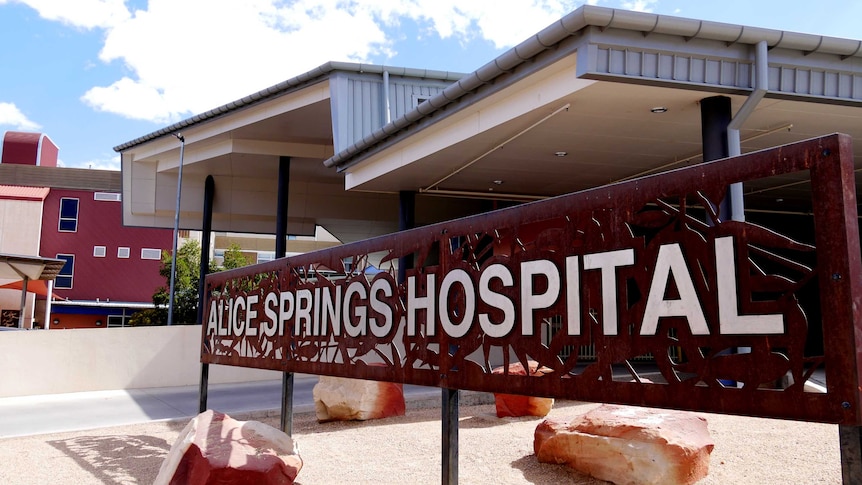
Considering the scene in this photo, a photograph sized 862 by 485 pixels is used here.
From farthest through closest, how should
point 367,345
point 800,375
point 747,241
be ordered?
point 367,345
point 747,241
point 800,375

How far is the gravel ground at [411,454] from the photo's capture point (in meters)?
6.05

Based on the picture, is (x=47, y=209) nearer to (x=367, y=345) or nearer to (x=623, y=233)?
(x=367, y=345)

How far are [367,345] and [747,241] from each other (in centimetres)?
304

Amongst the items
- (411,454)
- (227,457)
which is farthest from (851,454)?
(411,454)

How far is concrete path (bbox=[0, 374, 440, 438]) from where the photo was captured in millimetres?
10031

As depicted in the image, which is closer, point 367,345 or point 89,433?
point 367,345

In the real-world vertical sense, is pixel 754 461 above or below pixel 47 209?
below

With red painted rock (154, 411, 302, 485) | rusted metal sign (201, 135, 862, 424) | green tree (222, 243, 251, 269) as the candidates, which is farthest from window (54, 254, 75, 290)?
rusted metal sign (201, 135, 862, 424)

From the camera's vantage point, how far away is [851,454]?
2.45 m

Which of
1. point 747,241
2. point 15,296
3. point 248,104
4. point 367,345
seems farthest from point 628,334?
point 15,296

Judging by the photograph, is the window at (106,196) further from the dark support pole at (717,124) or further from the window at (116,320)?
the dark support pole at (717,124)

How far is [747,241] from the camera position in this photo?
106 inches

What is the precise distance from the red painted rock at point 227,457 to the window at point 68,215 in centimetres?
3463

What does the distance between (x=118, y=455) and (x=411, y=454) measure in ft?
11.5
